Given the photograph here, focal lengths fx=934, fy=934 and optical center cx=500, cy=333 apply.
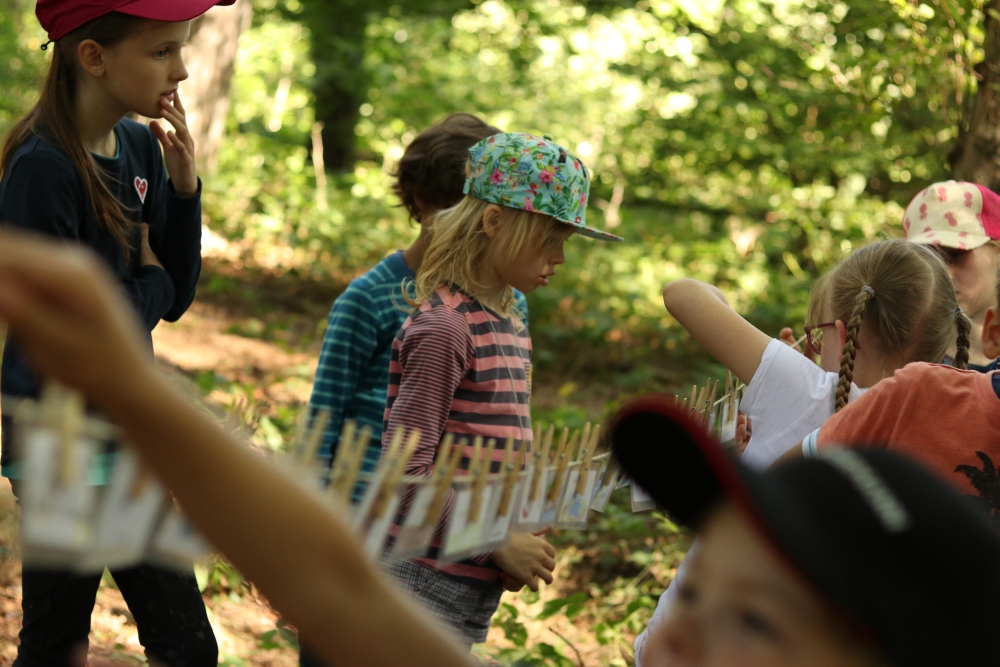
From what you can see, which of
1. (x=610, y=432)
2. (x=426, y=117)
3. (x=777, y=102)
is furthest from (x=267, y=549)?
(x=426, y=117)

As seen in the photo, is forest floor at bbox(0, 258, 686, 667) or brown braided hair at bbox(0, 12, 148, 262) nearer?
brown braided hair at bbox(0, 12, 148, 262)

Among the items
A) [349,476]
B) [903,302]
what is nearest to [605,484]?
[903,302]

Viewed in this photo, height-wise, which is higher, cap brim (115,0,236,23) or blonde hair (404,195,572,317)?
cap brim (115,0,236,23)

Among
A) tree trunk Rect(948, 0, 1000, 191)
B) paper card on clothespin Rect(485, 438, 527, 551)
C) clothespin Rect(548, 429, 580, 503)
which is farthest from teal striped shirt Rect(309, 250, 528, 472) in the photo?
tree trunk Rect(948, 0, 1000, 191)

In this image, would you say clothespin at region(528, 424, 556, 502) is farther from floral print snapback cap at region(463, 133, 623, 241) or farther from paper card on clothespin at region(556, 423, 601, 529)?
floral print snapback cap at region(463, 133, 623, 241)

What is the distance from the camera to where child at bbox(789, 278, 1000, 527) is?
1697 millimetres

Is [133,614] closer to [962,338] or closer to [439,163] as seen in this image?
[439,163]

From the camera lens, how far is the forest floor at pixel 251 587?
371 cm

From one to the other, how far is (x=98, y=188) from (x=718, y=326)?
5.21ft

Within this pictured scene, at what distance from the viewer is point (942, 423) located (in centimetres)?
174

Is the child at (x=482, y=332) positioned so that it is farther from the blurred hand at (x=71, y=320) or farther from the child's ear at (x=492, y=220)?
the blurred hand at (x=71, y=320)

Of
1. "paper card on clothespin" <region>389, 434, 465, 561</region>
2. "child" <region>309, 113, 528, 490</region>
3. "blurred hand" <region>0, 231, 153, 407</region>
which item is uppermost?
"blurred hand" <region>0, 231, 153, 407</region>

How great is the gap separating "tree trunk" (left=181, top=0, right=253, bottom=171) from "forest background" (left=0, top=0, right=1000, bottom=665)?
0.03 meters

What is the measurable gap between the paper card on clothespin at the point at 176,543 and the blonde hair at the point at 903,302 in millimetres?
1764
